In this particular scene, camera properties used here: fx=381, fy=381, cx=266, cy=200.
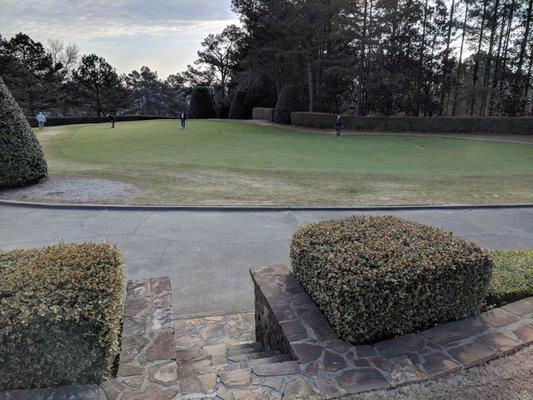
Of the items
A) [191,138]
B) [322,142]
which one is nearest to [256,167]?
[322,142]

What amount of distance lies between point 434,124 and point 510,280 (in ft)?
90.7

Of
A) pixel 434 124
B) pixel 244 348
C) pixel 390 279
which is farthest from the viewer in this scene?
pixel 434 124

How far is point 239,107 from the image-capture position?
1661 inches

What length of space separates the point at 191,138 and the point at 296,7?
1350 cm

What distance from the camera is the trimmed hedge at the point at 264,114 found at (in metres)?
35.8

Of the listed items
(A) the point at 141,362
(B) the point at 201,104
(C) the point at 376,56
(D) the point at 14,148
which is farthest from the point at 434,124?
(A) the point at 141,362

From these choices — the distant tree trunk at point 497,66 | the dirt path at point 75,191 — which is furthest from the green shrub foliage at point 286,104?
the dirt path at point 75,191

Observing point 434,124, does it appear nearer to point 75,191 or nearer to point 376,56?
point 376,56

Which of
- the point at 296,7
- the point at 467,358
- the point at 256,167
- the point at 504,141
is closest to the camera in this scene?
the point at 467,358

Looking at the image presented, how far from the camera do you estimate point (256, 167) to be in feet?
47.8

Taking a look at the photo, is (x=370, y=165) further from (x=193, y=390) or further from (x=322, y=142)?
(x=193, y=390)

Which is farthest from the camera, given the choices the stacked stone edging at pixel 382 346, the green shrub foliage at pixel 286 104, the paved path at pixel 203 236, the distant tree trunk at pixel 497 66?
the green shrub foliage at pixel 286 104

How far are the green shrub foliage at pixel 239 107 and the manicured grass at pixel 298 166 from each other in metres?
16.3

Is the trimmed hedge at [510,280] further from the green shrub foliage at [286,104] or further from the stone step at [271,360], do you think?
the green shrub foliage at [286,104]
